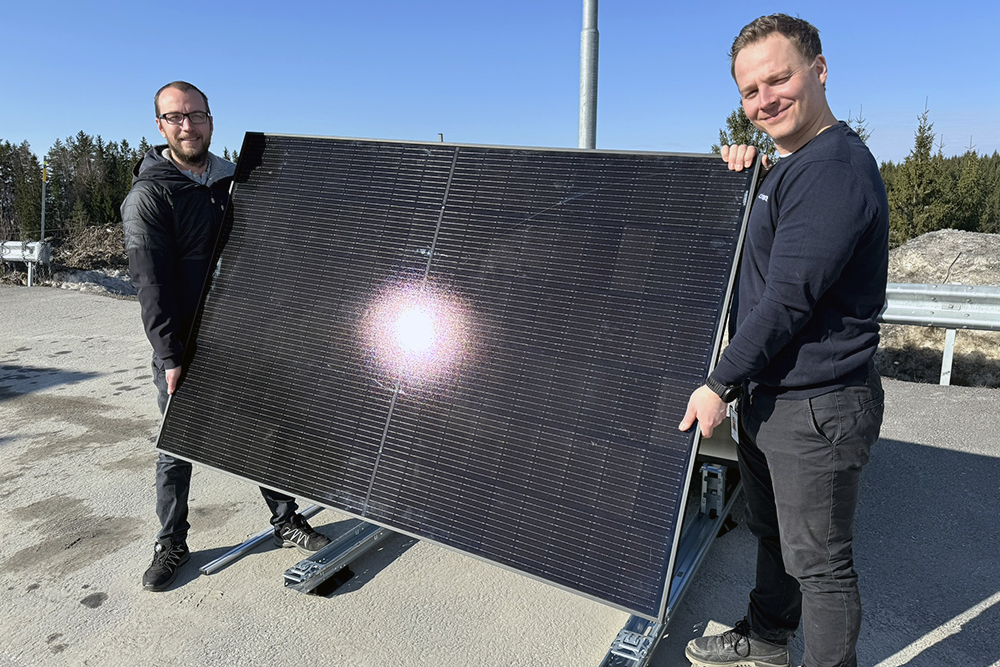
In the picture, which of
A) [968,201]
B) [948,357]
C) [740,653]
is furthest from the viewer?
[968,201]

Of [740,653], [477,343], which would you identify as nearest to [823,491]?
[740,653]

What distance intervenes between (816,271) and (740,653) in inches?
68.0

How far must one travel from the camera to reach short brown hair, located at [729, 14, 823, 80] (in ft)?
7.40

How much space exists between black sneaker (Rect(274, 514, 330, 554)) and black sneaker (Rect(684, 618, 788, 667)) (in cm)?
207

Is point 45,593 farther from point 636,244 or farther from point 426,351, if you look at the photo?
point 636,244

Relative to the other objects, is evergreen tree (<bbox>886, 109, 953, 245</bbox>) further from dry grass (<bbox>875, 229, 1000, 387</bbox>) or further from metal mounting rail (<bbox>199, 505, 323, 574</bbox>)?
metal mounting rail (<bbox>199, 505, 323, 574</bbox>)

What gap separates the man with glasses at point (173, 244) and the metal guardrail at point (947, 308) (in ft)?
20.0

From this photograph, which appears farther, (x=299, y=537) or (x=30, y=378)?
(x=30, y=378)

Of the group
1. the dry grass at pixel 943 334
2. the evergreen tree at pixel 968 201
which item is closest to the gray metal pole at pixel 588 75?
the dry grass at pixel 943 334

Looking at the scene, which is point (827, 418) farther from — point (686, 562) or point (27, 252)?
point (27, 252)

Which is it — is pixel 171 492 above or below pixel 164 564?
above

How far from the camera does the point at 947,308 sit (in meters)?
6.57

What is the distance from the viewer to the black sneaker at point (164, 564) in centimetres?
344

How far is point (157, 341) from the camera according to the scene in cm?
351
